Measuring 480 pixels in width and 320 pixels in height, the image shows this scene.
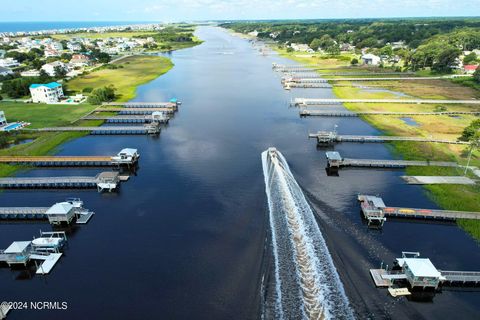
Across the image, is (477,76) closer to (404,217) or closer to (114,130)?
(404,217)

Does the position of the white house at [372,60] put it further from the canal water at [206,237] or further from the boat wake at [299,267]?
the boat wake at [299,267]

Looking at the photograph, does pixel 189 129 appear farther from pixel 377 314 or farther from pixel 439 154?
pixel 377 314

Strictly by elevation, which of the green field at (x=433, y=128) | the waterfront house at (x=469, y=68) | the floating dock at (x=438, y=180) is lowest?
the green field at (x=433, y=128)

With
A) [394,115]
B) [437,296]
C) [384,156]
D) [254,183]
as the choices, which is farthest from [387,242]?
[394,115]

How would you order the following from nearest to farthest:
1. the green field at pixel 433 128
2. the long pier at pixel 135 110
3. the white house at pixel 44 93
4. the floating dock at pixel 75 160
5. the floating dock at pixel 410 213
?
the floating dock at pixel 410 213
the green field at pixel 433 128
the floating dock at pixel 75 160
the long pier at pixel 135 110
the white house at pixel 44 93

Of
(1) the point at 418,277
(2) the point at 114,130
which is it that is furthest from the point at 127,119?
(1) the point at 418,277

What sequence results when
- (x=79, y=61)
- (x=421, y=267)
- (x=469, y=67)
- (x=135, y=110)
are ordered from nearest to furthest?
(x=421, y=267) < (x=135, y=110) < (x=469, y=67) < (x=79, y=61)

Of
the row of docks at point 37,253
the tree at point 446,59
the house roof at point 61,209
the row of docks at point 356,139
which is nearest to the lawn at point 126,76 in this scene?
the row of docks at point 356,139
